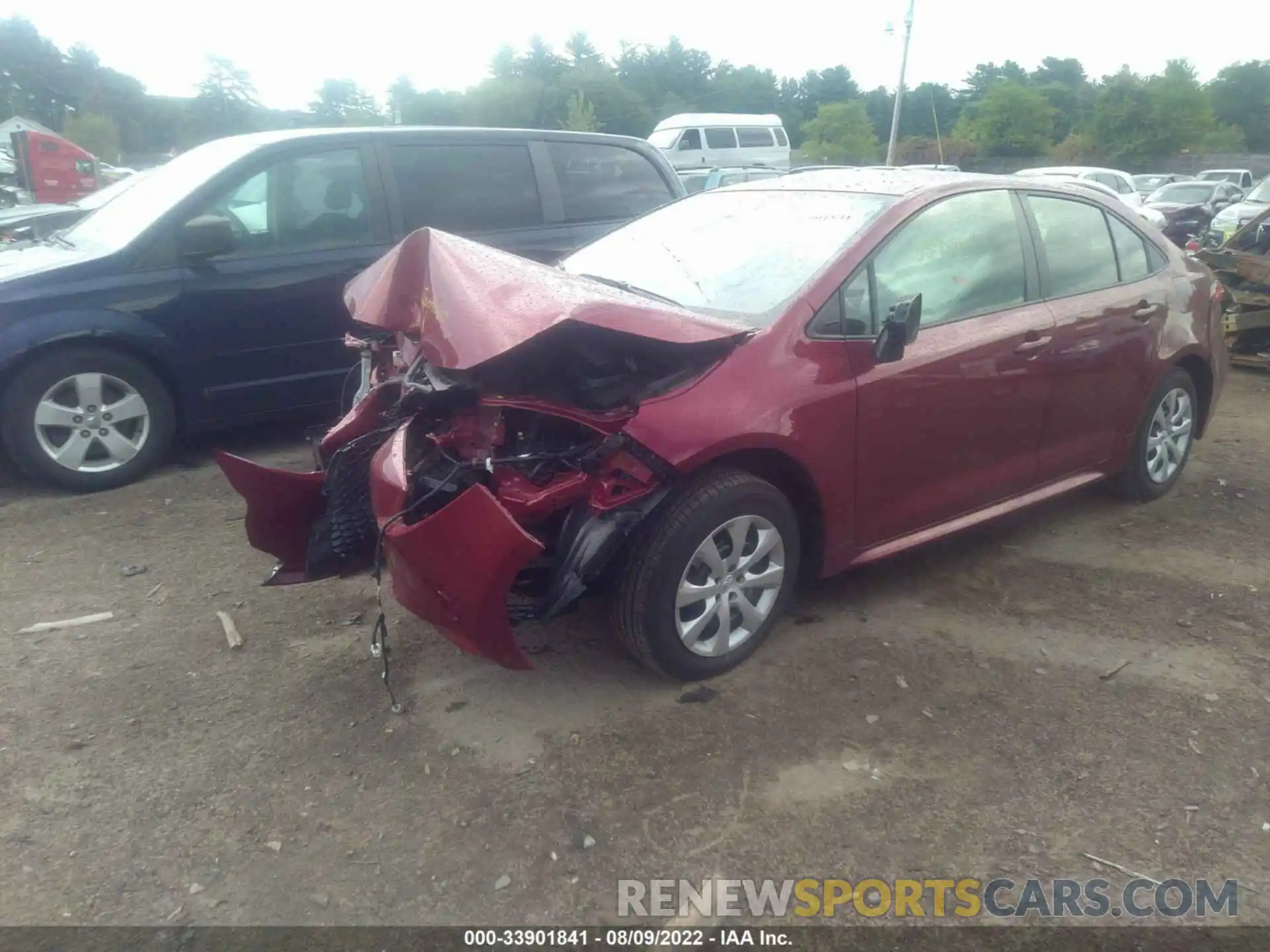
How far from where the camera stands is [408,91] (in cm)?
5844

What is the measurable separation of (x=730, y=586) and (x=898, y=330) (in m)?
1.03

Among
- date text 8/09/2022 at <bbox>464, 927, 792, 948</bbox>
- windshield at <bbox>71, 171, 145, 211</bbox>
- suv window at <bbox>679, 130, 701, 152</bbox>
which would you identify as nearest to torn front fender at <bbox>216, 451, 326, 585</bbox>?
date text 8/09/2022 at <bbox>464, 927, 792, 948</bbox>

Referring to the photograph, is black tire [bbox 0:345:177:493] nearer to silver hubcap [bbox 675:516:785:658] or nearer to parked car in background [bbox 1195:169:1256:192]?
silver hubcap [bbox 675:516:785:658]

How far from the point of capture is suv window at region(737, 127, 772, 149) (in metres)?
27.8

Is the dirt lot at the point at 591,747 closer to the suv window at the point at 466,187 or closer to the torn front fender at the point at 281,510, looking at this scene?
the torn front fender at the point at 281,510

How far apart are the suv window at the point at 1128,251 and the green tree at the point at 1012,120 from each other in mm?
52141

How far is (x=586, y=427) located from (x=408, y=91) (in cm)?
6117

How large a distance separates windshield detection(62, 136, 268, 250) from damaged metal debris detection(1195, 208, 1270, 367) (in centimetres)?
734

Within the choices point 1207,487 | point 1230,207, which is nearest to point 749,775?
point 1207,487

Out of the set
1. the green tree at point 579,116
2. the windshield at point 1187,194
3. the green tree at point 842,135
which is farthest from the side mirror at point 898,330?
the green tree at point 842,135

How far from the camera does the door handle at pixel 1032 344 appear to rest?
3953mm

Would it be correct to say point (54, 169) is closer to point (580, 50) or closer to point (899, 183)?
point (899, 183)

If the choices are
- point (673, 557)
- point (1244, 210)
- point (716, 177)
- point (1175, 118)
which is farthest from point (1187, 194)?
point (1175, 118)

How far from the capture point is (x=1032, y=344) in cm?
400
